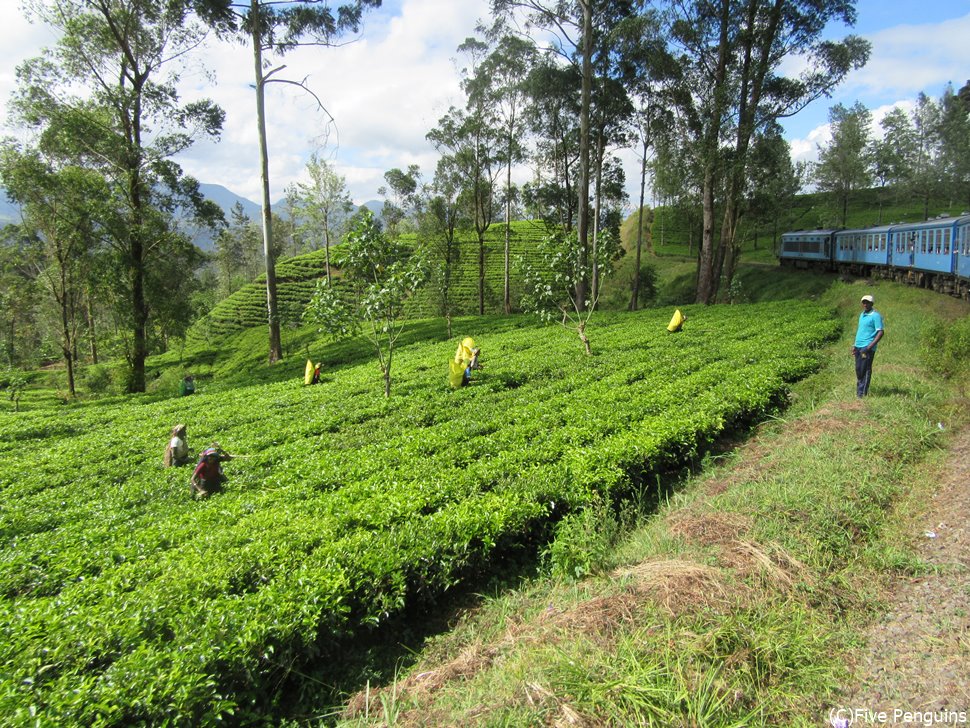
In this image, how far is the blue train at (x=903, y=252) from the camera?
60.3 feet

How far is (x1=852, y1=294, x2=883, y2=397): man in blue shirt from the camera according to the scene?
8.91 metres

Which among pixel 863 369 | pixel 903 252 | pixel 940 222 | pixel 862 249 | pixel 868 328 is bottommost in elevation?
pixel 863 369

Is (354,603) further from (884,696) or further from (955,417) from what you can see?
(955,417)

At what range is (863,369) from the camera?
920 centimetres

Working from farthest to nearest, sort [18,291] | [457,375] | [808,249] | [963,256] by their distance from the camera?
[808,249] < [18,291] < [963,256] < [457,375]

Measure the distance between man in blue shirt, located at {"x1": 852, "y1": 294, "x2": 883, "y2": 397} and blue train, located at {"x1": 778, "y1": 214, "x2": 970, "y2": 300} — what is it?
12.8 m

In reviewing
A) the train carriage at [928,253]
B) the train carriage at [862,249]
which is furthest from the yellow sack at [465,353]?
the train carriage at [862,249]

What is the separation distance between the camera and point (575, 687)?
3.32m

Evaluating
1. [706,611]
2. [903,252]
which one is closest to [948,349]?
[706,611]

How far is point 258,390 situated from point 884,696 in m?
16.5

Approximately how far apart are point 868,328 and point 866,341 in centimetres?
24

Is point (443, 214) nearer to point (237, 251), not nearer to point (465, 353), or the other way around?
point (465, 353)

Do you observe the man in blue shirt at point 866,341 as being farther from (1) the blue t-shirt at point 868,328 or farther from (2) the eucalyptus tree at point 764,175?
(2) the eucalyptus tree at point 764,175

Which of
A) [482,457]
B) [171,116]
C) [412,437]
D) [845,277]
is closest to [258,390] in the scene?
[412,437]
